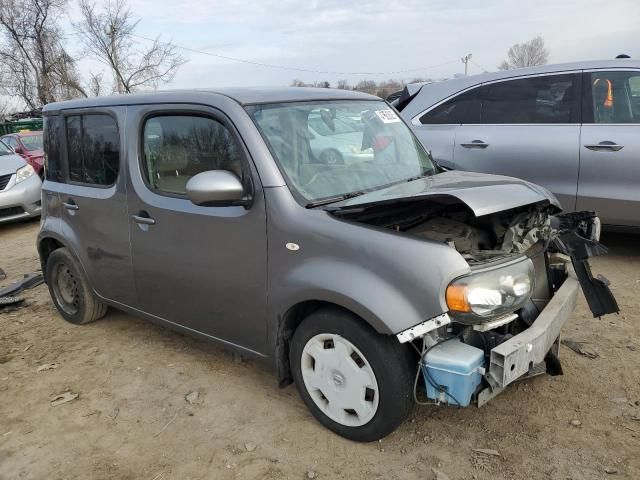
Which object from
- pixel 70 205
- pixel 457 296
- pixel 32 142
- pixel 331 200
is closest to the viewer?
pixel 457 296

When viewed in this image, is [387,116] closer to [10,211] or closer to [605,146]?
[605,146]

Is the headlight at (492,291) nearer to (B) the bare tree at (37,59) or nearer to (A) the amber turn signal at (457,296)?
(A) the amber turn signal at (457,296)

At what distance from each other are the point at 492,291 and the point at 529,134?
3.29 m

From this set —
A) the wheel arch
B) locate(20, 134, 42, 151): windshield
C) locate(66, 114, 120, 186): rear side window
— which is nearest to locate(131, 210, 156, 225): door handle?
locate(66, 114, 120, 186): rear side window

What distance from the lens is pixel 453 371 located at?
2.34 m

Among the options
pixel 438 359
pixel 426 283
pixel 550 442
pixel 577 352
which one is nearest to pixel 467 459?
pixel 550 442

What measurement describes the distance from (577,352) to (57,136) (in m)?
4.21

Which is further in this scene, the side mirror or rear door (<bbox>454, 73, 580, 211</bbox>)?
rear door (<bbox>454, 73, 580, 211</bbox>)

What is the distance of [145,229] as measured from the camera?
Result: 3.43 meters

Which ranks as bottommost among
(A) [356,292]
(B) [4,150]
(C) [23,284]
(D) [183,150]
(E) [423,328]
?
(C) [23,284]

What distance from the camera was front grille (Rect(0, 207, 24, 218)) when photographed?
853 cm

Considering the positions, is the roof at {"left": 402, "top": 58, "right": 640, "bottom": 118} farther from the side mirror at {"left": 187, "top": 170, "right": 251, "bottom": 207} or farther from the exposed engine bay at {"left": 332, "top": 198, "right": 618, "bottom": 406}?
the side mirror at {"left": 187, "top": 170, "right": 251, "bottom": 207}

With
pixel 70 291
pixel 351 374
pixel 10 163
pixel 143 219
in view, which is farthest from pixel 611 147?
pixel 10 163

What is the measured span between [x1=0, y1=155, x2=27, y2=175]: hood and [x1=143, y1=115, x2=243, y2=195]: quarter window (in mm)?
6643
